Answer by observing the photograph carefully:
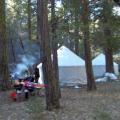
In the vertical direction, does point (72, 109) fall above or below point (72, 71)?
below

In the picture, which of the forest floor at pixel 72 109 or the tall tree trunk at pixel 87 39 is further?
the tall tree trunk at pixel 87 39

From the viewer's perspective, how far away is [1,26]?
760 inches

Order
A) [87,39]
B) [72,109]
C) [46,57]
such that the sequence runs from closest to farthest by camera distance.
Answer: [46,57], [72,109], [87,39]

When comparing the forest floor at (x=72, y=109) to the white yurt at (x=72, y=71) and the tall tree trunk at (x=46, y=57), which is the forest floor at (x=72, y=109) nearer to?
the tall tree trunk at (x=46, y=57)

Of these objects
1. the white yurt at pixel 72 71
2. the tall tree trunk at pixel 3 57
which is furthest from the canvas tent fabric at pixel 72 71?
Result: the tall tree trunk at pixel 3 57

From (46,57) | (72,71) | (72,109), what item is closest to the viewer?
(46,57)

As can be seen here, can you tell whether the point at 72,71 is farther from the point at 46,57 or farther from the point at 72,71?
the point at 46,57

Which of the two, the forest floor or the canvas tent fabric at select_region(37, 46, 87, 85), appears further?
the canvas tent fabric at select_region(37, 46, 87, 85)

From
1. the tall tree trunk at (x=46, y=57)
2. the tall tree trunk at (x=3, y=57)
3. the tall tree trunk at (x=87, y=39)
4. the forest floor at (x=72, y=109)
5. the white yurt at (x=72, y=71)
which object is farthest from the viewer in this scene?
the white yurt at (x=72, y=71)

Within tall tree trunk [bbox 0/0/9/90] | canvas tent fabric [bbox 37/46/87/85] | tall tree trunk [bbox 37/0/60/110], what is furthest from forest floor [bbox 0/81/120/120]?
canvas tent fabric [bbox 37/46/87/85]

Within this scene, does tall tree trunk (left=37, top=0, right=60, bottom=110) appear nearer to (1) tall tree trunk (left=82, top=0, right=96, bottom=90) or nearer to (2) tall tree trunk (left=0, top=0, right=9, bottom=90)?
(1) tall tree trunk (left=82, top=0, right=96, bottom=90)

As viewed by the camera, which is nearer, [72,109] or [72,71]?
[72,109]

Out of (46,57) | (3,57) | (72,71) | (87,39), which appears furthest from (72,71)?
(46,57)

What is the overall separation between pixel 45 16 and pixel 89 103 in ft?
11.0
